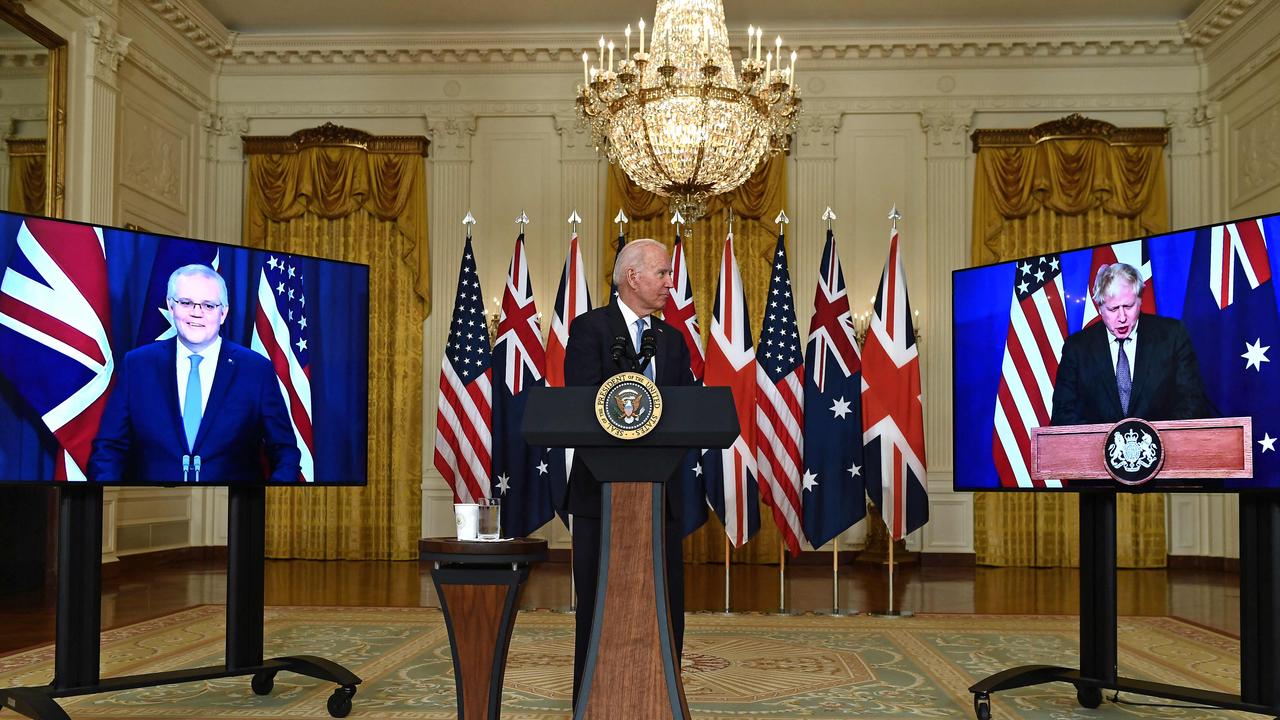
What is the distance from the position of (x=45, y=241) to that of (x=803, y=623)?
477cm

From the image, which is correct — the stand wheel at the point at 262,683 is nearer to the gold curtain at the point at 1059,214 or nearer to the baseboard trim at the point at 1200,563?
the gold curtain at the point at 1059,214

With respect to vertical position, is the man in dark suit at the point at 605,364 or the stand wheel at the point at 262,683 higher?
the man in dark suit at the point at 605,364

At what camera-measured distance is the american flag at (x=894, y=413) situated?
23.9ft

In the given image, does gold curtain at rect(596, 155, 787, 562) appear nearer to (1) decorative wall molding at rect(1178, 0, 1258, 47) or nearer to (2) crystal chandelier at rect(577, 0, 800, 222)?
(2) crystal chandelier at rect(577, 0, 800, 222)

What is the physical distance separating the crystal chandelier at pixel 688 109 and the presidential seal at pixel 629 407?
388cm

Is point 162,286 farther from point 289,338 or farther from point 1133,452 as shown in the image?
point 1133,452

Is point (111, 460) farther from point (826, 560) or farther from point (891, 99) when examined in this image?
point (891, 99)

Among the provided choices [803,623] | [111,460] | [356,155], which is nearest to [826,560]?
[803,623]

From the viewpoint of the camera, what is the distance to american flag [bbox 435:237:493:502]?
328 inches

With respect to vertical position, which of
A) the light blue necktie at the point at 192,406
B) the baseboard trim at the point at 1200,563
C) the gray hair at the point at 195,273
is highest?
the gray hair at the point at 195,273

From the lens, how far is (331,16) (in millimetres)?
10867

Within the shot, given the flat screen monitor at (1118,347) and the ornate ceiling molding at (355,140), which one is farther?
the ornate ceiling molding at (355,140)

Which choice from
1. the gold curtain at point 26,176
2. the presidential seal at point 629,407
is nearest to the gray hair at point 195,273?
the presidential seal at point 629,407

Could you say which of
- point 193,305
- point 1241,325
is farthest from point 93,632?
point 1241,325
